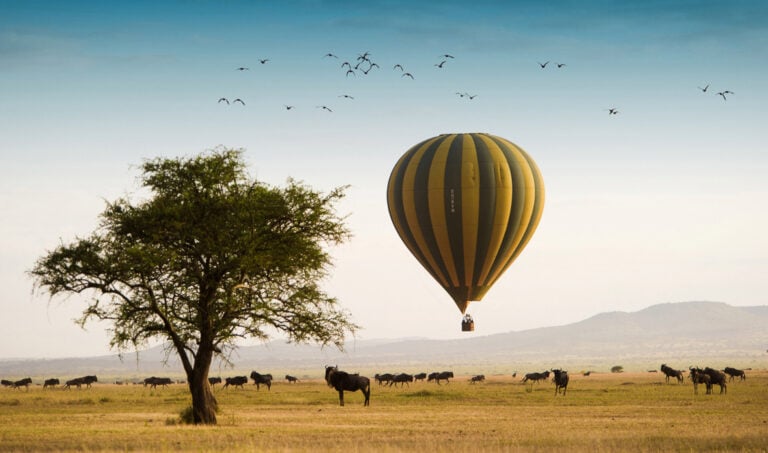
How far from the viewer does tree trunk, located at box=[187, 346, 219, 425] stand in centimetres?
4266

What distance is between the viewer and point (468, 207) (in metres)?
64.8

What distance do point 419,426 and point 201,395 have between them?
30.9ft

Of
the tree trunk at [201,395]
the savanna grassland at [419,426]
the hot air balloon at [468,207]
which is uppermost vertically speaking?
the hot air balloon at [468,207]

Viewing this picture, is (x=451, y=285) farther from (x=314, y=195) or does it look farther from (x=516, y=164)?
(x=314, y=195)

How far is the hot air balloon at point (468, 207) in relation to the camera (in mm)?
64750

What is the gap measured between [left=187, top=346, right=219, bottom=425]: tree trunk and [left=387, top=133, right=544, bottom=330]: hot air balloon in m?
25.3

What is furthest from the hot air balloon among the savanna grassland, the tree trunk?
the tree trunk

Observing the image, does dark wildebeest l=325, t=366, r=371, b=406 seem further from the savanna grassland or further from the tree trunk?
the tree trunk

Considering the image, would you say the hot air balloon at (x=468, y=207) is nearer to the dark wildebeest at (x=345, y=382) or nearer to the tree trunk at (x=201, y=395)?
the dark wildebeest at (x=345, y=382)

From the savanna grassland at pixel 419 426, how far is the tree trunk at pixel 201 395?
897 mm

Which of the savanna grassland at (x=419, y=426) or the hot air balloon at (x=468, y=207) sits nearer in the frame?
the savanna grassland at (x=419, y=426)

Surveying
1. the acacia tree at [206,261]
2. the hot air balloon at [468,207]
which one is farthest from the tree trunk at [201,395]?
the hot air balloon at [468,207]

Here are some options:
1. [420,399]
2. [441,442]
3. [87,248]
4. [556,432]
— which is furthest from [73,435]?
[420,399]

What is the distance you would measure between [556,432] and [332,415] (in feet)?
46.6
